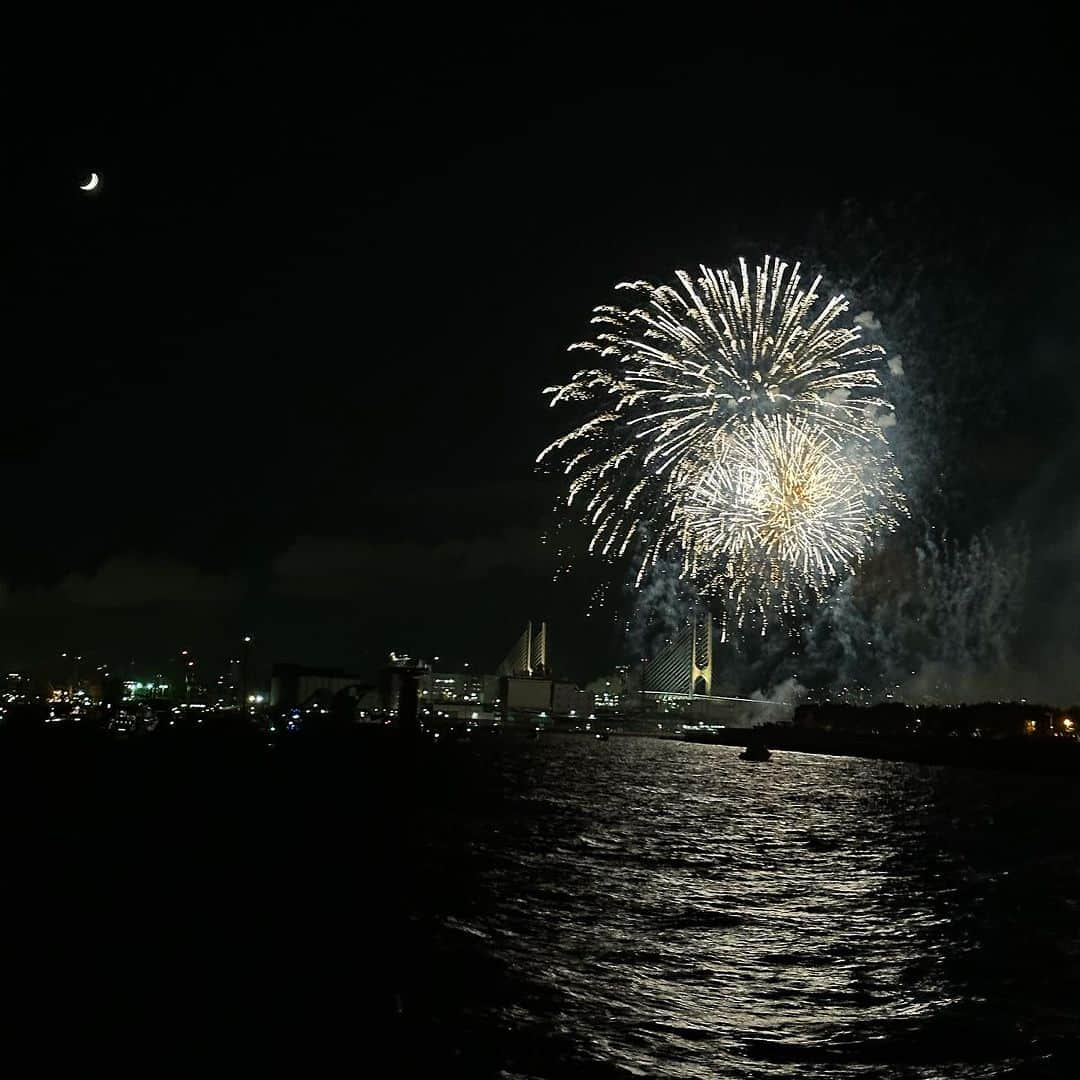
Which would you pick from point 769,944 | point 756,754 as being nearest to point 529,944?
point 769,944

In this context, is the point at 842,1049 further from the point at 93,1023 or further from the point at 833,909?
the point at 833,909

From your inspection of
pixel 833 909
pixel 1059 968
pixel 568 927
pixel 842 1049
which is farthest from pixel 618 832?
pixel 842 1049

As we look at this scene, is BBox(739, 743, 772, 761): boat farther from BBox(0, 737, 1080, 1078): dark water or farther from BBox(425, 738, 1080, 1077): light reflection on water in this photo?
BBox(0, 737, 1080, 1078): dark water

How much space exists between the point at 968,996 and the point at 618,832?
1081 inches

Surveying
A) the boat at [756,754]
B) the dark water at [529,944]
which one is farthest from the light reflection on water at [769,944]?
the boat at [756,754]

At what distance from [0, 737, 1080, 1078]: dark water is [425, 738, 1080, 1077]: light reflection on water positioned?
9cm

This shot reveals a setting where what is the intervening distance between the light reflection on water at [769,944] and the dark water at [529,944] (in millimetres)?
93

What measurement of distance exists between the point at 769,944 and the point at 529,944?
5203mm

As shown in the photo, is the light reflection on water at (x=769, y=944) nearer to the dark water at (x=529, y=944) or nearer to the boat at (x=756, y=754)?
the dark water at (x=529, y=944)

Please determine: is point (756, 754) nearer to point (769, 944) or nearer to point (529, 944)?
point (769, 944)

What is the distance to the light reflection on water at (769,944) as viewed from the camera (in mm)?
14852

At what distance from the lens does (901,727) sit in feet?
628

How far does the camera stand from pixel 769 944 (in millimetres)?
22328

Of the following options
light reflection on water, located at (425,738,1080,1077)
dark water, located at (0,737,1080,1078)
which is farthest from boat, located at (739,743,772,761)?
dark water, located at (0,737,1080,1078)
